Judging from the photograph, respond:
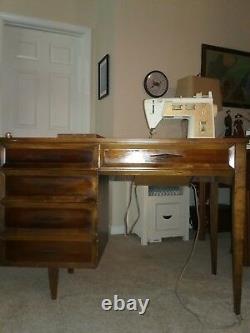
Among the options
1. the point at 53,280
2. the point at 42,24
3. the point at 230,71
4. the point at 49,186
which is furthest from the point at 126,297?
the point at 42,24

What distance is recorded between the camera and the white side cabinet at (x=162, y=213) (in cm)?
252

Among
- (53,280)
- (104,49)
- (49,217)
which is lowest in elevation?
(53,280)

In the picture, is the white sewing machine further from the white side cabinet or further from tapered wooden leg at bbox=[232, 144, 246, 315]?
the white side cabinet

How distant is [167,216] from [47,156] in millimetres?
1509

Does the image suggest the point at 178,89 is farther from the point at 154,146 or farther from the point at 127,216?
the point at 154,146

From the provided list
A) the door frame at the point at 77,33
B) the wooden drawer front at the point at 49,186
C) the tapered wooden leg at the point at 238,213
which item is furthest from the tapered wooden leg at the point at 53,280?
the door frame at the point at 77,33

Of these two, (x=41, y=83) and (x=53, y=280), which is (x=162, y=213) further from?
(x=41, y=83)

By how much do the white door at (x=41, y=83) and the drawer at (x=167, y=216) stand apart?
1.33 metres

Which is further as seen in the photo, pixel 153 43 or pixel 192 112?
pixel 153 43

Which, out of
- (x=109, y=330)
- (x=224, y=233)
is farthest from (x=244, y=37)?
(x=109, y=330)

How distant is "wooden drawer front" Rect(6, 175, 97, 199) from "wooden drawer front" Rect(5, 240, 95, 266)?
220mm

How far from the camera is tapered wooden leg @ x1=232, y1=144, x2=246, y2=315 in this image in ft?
4.25

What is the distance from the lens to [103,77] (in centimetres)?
304

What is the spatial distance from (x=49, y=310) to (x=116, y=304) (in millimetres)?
306
